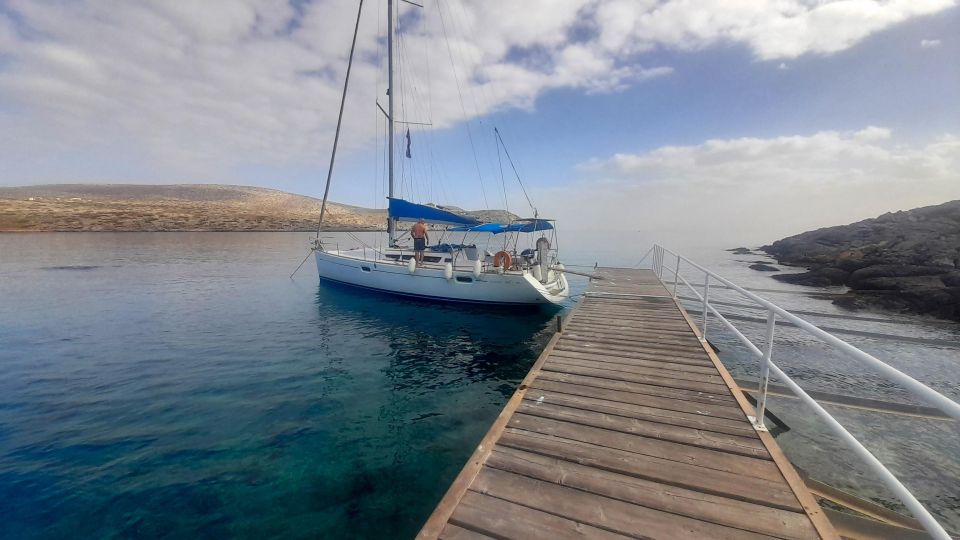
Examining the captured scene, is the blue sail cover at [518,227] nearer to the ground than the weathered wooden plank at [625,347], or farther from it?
farther from it

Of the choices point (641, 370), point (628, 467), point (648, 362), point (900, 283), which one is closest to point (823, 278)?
point (900, 283)

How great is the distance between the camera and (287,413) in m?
7.12

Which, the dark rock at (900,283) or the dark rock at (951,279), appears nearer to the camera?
the dark rock at (951,279)

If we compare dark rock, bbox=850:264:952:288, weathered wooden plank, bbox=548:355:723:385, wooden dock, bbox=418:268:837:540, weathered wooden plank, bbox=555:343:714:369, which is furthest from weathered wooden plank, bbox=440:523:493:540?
dark rock, bbox=850:264:952:288

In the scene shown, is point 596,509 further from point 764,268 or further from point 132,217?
point 132,217

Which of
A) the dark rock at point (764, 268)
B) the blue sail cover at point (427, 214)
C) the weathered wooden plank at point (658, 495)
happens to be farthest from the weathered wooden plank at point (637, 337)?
the dark rock at point (764, 268)

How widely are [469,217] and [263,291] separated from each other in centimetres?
1141

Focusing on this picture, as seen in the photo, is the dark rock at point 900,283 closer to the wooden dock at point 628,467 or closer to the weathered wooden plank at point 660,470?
the wooden dock at point 628,467

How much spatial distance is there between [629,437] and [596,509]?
1.22 meters

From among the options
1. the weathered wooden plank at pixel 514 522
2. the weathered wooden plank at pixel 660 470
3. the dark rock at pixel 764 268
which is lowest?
the weathered wooden plank at pixel 514 522

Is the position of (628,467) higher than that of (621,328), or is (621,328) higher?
(621,328)

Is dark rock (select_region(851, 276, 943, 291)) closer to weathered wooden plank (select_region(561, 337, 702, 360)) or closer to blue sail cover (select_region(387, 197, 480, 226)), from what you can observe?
weathered wooden plank (select_region(561, 337, 702, 360))

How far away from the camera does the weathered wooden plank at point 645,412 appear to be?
13.5ft

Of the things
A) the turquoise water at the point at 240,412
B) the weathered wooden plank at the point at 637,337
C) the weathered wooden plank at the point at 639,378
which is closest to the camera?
the turquoise water at the point at 240,412
